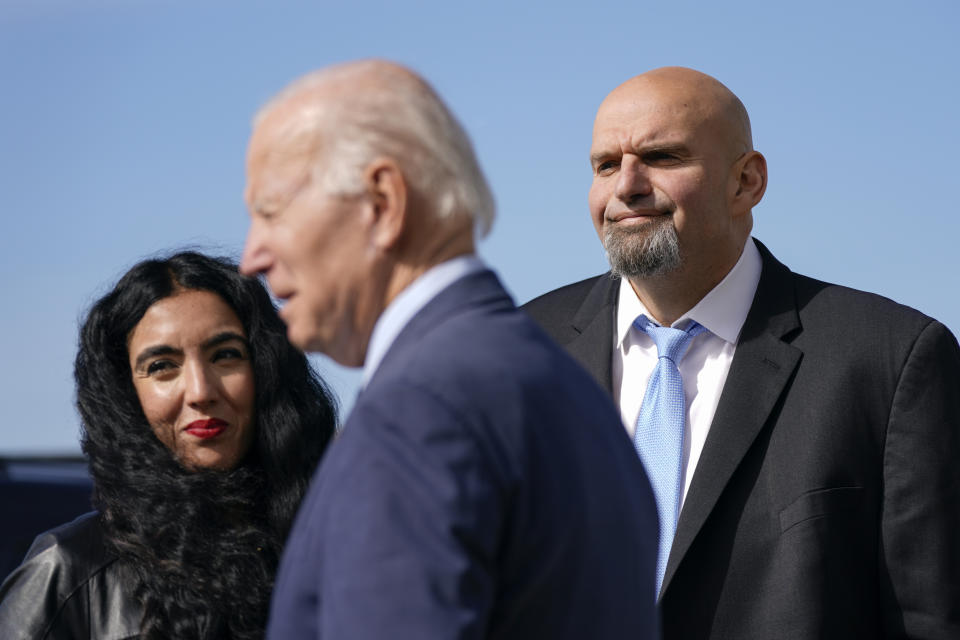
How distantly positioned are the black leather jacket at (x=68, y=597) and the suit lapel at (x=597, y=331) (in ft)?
4.24

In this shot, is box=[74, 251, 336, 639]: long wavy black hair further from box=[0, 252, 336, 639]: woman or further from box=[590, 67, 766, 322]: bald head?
box=[590, 67, 766, 322]: bald head

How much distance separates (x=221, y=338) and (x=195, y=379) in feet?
0.48

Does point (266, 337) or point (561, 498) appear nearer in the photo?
point (561, 498)

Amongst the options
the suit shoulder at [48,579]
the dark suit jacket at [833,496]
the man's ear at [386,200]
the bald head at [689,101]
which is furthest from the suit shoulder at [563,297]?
the man's ear at [386,200]

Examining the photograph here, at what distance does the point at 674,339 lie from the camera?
3.20m

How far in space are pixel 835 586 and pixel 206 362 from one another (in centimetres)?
158

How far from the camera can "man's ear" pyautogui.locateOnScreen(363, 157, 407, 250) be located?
149 centimetres

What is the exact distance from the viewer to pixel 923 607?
9.33 feet

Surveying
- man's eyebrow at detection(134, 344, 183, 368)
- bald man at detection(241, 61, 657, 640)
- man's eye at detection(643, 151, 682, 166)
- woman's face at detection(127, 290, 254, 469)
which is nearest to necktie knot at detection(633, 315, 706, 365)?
man's eye at detection(643, 151, 682, 166)

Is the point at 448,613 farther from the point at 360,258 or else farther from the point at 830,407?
the point at 830,407

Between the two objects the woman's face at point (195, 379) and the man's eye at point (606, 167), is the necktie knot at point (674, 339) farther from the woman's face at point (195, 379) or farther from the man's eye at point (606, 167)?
the woman's face at point (195, 379)

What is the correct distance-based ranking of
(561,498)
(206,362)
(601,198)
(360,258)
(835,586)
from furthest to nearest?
(601,198)
(206,362)
(835,586)
(360,258)
(561,498)

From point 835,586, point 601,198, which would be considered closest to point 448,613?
point 835,586

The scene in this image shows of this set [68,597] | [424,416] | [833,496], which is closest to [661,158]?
[833,496]
